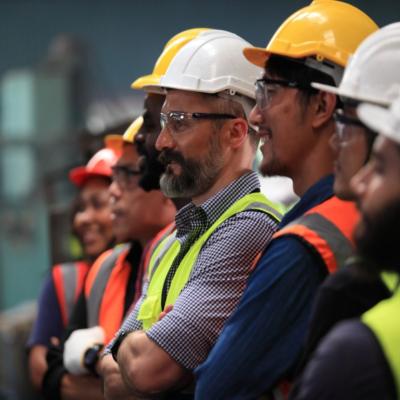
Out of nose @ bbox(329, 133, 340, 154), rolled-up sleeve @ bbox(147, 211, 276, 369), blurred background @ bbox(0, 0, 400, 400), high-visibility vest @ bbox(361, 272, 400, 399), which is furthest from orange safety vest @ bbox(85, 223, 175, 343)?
blurred background @ bbox(0, 0, 400, 400)

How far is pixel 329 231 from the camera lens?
9.21ft

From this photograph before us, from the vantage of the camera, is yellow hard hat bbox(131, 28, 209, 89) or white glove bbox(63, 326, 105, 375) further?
white glove bbox(63, 326, 105, 375)

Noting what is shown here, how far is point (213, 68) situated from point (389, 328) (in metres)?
1.78

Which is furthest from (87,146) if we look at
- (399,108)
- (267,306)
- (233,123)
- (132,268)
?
(399,108)

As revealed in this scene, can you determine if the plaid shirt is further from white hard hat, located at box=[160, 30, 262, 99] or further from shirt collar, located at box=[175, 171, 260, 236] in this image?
white hard hat, located at box=[160, 30, 262, 99]

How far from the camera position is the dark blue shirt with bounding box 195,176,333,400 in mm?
2764

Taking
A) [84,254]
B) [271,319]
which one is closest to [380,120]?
[271,319]

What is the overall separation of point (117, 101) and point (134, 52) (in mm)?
585

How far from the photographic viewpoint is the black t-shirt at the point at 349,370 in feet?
→ 6.94

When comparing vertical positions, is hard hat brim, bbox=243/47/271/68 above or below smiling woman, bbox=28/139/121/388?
above

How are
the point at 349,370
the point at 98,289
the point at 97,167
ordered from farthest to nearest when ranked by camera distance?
the point at 97,167
the point at 98,289
the point at 349,370

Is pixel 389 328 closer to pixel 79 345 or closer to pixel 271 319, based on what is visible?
pixel 271 319

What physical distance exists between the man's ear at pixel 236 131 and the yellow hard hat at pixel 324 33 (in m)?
0.45

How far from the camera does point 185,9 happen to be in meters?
10.8
